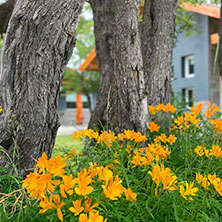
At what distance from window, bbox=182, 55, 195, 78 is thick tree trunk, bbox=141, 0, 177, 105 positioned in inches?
483

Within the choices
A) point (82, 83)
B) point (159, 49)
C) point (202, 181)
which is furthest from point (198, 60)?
point (202, 181)

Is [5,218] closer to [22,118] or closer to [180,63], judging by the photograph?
[22,118]

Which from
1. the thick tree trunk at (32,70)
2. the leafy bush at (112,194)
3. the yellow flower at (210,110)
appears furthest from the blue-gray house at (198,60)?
the leafy bush at (112,194)

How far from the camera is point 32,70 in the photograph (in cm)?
200

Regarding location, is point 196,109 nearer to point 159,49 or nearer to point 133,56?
point 133,56

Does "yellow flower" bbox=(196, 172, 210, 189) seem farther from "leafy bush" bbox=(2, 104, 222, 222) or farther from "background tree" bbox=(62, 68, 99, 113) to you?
"background tree" bbox=(62, 68, 99, 113)

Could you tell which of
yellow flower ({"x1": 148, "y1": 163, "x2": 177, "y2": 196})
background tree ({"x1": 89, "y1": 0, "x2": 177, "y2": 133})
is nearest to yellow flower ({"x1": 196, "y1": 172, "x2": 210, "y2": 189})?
yellow flower ({"x1": 148, "y1": 163, "x2": 177, "y2": 196})

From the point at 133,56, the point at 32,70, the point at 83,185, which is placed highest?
the point at 133,56

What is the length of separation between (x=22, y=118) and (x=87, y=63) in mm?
13636

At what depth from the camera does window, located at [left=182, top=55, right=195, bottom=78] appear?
1537 centimetres

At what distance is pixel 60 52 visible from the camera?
81.0 inches

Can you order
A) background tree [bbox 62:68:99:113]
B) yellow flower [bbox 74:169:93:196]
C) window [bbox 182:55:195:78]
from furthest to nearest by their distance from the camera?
background tree [bbox 62:68:99:113]
window [bbox 182:55:195:78]
yellow flower [bbox 74:169:93:196]

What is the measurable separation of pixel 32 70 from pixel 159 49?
6.02 feet

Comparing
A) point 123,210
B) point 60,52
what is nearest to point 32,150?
point 60,52
